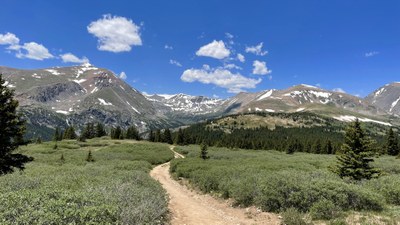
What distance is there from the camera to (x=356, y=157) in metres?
27.2

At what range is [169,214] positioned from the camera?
16906 millimetres

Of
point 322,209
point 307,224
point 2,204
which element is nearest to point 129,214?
point 2,204

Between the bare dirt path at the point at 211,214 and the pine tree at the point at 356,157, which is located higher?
the pine tree at the point at 356,157

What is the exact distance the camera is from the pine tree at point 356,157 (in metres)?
26.8

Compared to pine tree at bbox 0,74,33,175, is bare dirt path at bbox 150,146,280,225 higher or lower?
lower

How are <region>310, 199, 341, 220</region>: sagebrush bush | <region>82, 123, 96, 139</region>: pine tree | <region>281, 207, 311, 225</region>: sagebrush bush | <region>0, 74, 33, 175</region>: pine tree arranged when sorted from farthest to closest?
<region>82, 123, 96, 139</region>: pine tree → <region>0, 74, 33, 175</region>: pine tree → <region>310, 199, 341, 220</region>: sagebrush bush → <region>281, 207, 311, 225</region>: sagebrush bush

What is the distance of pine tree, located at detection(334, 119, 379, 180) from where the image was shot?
2681 cm

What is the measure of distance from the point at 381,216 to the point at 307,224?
12.6 ft

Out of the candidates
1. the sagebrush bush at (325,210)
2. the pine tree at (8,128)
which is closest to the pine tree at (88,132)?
the pine tree at (8,128)

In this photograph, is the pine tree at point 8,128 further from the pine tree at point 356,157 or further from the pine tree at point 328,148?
the pine tree at point 328,148

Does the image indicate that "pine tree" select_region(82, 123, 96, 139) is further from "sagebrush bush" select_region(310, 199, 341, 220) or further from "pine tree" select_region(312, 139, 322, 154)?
"sagebrush bush" select_region(310, 199, 341, 220)

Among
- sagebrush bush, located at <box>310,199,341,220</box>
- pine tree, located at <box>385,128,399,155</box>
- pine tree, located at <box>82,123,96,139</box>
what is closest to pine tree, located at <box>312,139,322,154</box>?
pine tree, located at <box>385,128,399,155</box>

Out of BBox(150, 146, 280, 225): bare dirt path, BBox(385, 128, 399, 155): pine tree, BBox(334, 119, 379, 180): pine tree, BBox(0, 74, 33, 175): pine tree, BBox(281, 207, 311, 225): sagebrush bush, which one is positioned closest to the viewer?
BBox(281, 207, 311, 225): sagebrush bush

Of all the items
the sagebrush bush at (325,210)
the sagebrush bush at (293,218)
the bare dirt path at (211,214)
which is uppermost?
the sagebrush bush at (325,210)
